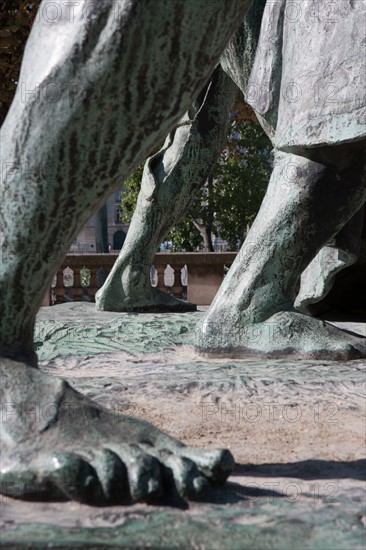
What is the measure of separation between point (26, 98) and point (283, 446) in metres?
0.90

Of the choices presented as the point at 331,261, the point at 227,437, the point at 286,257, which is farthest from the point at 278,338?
the point at 227,437

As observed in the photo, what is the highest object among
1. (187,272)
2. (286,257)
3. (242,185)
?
(242,185)

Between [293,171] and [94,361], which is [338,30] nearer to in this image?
[293,171]

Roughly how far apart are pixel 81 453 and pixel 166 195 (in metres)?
3.37

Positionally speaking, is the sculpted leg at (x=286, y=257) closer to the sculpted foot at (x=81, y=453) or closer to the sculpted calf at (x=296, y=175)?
the sculpted calf at (x=296, y=175)

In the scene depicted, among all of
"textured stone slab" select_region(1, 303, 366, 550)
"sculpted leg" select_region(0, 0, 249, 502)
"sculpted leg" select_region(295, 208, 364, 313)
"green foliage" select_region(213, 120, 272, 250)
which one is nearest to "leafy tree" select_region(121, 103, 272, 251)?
"green foliage" select_region(213, 120, 272, 250)

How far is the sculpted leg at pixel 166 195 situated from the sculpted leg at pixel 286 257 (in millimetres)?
1534

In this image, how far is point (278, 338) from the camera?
312cm

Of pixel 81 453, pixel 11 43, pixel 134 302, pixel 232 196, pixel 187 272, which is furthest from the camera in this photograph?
pixel 232 196

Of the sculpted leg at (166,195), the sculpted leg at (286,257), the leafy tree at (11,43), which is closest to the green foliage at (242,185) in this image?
the leafy tree at (11,43)

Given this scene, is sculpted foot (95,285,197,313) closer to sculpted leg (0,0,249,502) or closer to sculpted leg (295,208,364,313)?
sculpted leg (295,208,364,313)

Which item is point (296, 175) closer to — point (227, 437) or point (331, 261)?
point (331, 261)

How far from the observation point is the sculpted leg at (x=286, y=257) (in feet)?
10.2

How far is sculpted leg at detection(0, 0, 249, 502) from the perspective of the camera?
1.50 meters
